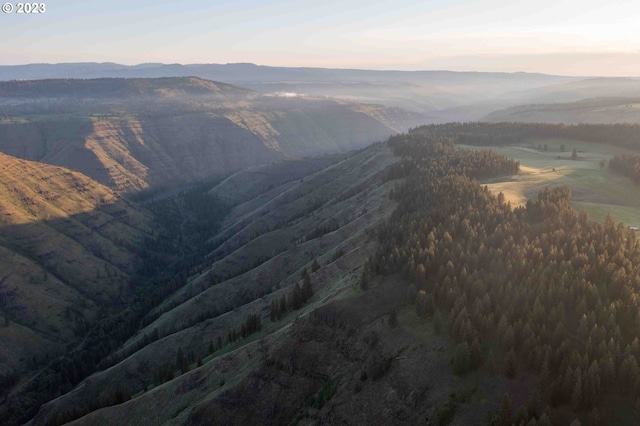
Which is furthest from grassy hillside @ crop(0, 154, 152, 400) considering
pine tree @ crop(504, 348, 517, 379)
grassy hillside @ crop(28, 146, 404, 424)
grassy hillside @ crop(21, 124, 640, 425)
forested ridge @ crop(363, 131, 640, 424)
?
pine tree @ crop(504, 348, 517, 379)

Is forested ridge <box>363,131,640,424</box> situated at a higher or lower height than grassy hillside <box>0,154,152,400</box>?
higher

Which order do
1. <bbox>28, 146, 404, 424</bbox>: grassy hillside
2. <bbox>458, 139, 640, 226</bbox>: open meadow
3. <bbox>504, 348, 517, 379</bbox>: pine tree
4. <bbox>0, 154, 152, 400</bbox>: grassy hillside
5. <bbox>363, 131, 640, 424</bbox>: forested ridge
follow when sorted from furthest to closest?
<bbox>0, 154, 152, 400</bbox>: grassy hillside → <bbox>458, 139, 640, 226</bbox>: open meadow → <bbox>28, 146, 404, 424</bbox>: grassy hillside → <bbox>504, 348, 517, 379</bbox>: pine tree → <bbox>363, 131, 640, 424</bbox>: forested ridge

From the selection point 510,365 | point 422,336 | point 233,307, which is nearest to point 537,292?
point 510,365

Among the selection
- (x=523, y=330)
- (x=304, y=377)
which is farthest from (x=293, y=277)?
(x=523, y=330)

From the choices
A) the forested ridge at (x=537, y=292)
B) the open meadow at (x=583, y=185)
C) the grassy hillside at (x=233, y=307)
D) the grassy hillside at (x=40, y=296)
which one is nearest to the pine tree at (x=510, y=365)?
the forested ridge at (x=537, y=292)

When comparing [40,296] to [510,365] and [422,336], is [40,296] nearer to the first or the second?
[422,336]

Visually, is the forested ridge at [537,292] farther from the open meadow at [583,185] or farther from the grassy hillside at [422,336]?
the open meadow at [583,185]

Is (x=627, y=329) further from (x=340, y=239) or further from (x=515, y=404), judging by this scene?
(x=340, y=239)

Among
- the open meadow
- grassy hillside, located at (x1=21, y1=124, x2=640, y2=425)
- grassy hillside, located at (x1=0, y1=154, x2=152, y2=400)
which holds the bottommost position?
grassy hillside, located at (x1=0, y1=154, x2=152, y2=400)

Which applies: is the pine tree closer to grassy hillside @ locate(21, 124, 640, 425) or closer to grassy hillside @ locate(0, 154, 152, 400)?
grassy hillside @ locate(21, 124, 640, 425)
